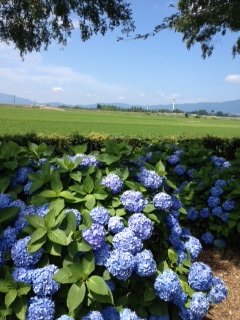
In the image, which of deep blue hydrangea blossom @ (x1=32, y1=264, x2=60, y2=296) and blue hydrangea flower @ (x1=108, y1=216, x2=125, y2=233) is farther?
blue hydrangea flower @ (x1=108, y1=216, x2=125, y2=233)

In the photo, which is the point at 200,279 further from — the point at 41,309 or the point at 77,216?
the point at 41,309

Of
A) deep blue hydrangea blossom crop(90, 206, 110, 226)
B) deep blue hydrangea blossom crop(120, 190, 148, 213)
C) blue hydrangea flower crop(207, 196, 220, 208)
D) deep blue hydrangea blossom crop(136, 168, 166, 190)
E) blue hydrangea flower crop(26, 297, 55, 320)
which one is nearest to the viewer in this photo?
blue hydrangea flower crop(26, 297, 55, 320)

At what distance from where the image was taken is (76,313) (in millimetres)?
1650

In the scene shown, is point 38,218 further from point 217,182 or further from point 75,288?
point 217,182

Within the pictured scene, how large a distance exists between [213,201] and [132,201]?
2.46m

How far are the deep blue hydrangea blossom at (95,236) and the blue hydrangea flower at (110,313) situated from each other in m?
0.34

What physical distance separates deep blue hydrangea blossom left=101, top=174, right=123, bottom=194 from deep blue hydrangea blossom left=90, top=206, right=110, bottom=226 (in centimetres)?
27

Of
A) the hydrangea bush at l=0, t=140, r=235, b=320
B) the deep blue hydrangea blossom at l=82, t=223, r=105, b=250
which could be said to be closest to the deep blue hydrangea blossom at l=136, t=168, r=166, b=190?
the hydrangea bush at l=0, t=140, r=235, b=320

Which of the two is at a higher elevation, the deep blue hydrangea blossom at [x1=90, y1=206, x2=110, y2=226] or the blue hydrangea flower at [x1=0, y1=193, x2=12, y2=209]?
the blue hydrangea flower at [x1=0, y1=193, x2=12, y2=209]

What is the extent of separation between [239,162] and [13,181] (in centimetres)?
329

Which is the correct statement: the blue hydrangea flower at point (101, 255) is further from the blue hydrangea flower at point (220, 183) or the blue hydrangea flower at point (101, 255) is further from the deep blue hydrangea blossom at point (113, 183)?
the blue hydrangea flower at point (220, 183)

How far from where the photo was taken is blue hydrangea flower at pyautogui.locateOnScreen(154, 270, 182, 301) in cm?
185

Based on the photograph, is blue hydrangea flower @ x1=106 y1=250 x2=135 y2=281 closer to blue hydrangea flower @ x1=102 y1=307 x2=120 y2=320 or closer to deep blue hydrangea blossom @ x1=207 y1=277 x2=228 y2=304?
blue hydrangea flower @ x1=102 y1=307 x2=120 y2=320

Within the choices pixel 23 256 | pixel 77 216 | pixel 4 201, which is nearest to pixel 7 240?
pixel 23 256
